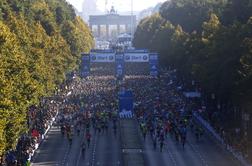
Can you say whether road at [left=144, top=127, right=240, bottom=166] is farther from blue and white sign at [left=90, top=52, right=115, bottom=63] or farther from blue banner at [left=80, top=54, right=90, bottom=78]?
blue and white sign at [left=90, top=52, right=115, bottom=63]

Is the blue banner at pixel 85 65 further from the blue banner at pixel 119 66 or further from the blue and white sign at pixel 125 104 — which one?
the blue and white sign at pixel 125 104

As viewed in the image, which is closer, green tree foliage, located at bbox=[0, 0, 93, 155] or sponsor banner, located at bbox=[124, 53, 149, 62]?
green tree foliage, located at bbox=[0, 0, 93, 155]

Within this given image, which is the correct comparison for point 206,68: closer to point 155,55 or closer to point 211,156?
point 211,156

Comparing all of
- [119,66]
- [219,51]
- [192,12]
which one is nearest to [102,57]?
[119,66]

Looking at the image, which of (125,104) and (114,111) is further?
(125,104)

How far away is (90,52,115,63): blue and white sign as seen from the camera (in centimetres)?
11381

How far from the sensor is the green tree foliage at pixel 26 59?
4541cm

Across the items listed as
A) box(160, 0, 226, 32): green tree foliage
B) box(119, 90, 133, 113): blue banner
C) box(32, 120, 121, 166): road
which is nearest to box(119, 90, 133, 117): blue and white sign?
box(119, 90, 133, 113): blue banner

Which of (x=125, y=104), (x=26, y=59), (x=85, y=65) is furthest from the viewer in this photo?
(x=85, y=65)

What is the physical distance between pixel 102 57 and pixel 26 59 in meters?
50.4

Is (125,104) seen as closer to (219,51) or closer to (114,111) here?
(114,111)

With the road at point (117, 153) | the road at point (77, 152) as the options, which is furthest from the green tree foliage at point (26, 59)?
the road at point (117, 153)

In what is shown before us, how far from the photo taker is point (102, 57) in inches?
4500

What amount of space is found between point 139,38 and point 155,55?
228 feet
